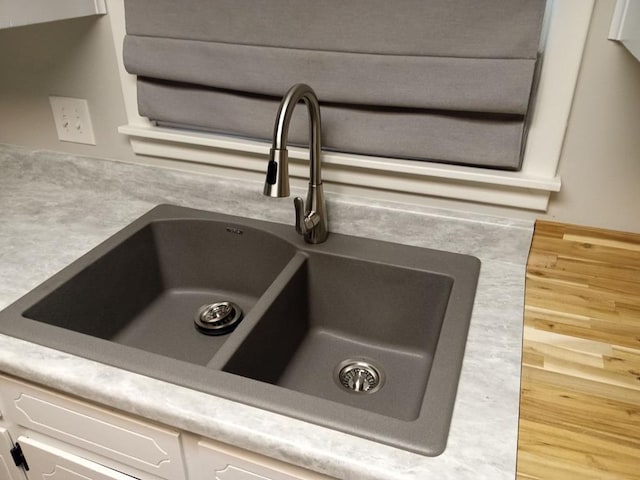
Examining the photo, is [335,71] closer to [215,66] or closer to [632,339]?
[215,66]

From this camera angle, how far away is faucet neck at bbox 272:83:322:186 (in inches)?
32.8

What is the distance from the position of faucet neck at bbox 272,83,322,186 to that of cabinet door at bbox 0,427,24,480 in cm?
74

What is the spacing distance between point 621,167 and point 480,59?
0.33 metres

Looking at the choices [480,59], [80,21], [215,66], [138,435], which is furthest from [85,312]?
[480,59]

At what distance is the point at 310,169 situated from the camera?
100cm

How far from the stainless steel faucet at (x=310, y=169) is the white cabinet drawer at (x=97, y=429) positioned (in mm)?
417

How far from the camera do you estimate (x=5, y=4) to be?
0.94 m

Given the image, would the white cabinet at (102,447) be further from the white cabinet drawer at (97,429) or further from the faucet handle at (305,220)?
the faucet handle at (305,220)

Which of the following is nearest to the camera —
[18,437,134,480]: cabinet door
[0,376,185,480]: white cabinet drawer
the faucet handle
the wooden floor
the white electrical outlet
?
the wooden floor

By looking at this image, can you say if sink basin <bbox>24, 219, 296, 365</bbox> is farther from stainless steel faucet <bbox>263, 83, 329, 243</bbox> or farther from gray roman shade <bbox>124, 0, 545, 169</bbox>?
gray roman shade <bbox>124, 0, 545, 169</bbox>

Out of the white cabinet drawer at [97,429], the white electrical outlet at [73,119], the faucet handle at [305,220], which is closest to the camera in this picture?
the white cabinet drawer at [97,429]

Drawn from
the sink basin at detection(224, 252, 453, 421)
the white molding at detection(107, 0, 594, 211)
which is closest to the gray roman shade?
the white molding at detection(107, 0, 594, 211)

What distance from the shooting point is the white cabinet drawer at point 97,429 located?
804mm

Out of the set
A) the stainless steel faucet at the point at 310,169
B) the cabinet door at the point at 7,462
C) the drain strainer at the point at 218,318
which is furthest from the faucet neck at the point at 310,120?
the cabinet door at the point at 7,462
